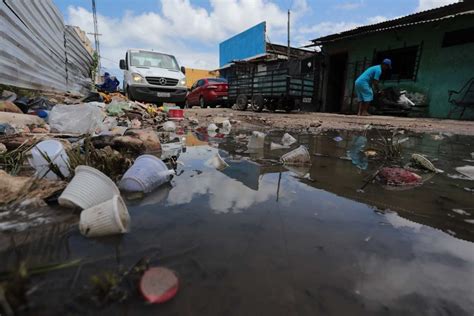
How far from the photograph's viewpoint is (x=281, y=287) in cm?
82

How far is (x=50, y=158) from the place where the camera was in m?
1.69

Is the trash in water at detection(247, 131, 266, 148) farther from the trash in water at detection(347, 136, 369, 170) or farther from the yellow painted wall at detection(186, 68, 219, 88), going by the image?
the yellow painted wall at detection(186, 68, 219, 88)

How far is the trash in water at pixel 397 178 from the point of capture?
192 centimetres

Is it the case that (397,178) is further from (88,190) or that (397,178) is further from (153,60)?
(153,60)

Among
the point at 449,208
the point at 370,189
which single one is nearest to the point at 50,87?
the point at 370,189

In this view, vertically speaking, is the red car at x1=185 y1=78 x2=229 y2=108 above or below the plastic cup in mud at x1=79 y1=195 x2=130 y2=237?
above

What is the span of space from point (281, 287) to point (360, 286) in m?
0.25

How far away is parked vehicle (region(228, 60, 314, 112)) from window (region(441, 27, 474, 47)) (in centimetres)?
430

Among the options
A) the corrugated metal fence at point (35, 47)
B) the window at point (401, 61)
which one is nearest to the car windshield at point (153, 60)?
the corrugated metal fence at point (35, 47)

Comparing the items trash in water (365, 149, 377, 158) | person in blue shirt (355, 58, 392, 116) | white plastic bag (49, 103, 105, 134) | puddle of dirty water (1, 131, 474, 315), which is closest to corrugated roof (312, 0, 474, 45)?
person in blue shirt (355, 58, 392, 116)

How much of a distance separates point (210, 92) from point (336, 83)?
19.4 feet

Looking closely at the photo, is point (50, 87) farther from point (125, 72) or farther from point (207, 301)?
point (207, 301)

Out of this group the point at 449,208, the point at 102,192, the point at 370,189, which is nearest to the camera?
the point at 102,192

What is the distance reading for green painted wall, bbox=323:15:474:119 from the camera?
8270 millimetres
